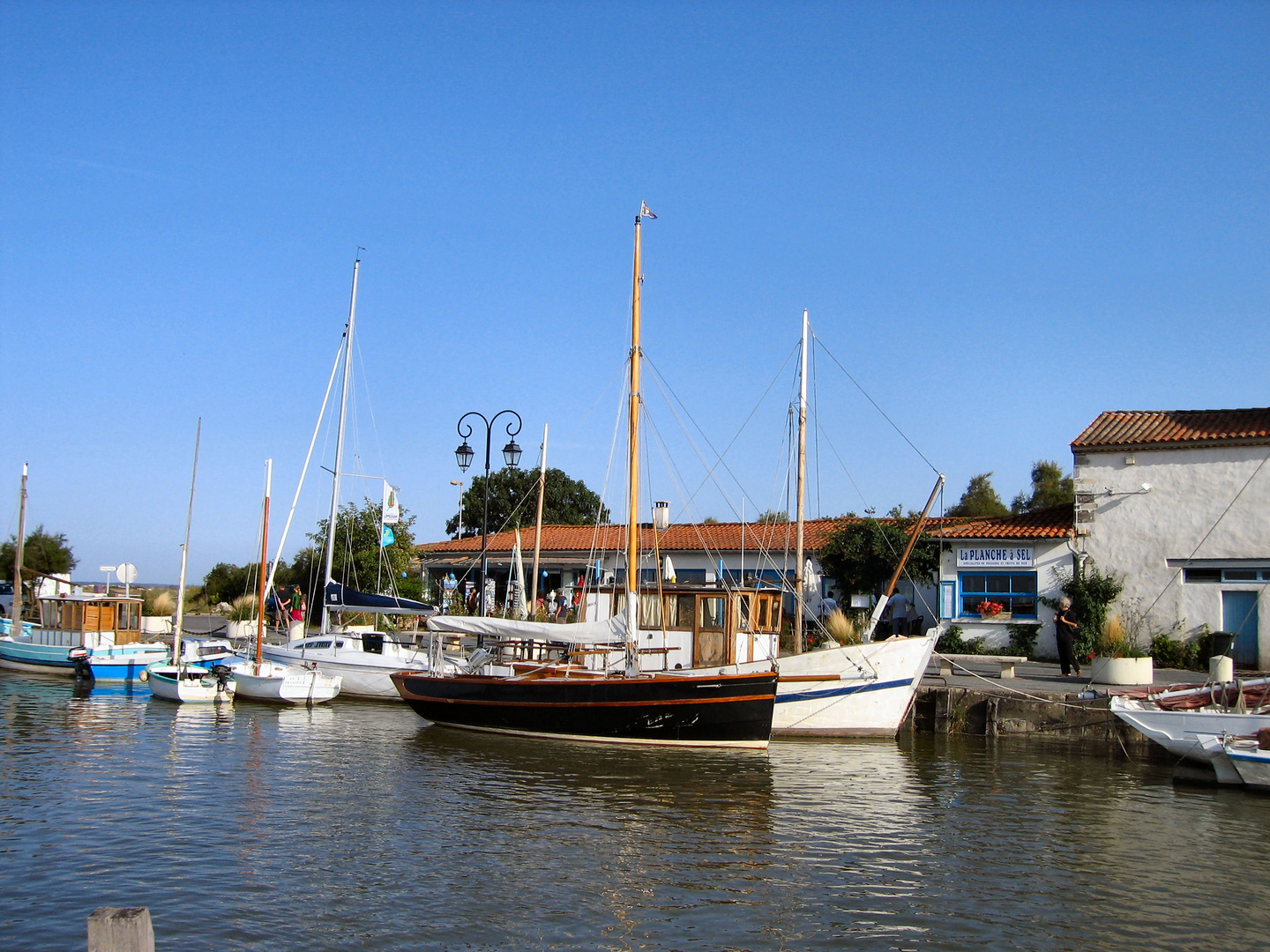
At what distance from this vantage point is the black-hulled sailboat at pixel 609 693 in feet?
60.0

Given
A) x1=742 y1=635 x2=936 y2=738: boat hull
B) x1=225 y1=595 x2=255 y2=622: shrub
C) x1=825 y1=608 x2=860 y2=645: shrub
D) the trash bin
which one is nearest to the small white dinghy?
x1=742 y1=635 x2=936 y2=738: boat hull

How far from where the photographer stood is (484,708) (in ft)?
66.7

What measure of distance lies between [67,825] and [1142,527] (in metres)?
24.0

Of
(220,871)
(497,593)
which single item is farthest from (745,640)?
(497,593)

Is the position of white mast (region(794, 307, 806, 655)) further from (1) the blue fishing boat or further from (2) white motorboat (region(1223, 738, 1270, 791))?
(1) the blue fishing boat

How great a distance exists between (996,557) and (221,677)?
1945cm

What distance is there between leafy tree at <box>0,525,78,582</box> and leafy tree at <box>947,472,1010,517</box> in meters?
48.2

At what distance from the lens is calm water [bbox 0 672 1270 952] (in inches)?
368

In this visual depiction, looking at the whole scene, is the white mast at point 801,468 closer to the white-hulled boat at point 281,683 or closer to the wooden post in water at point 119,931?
the white-hulled boat at point 281,683

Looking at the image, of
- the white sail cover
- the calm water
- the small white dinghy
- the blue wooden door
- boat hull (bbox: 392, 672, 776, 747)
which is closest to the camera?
the calm water

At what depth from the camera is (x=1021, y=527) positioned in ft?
93.8

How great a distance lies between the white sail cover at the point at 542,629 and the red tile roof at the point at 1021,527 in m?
11.4

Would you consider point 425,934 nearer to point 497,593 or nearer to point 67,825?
point 67,825

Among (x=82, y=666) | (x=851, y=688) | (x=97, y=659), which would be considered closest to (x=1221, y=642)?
(x=851, y=688)
